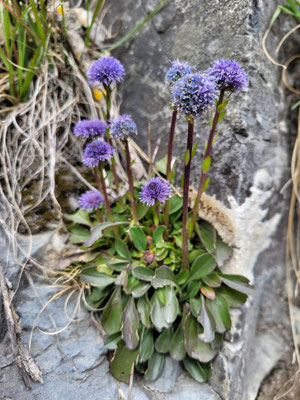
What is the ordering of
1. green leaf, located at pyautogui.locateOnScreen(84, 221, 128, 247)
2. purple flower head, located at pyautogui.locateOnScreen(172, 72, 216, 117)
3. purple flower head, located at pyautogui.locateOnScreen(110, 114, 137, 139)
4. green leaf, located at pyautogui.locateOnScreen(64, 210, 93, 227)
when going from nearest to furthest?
purple flower head, located at pyautogui.locateOnScreen(172, 72, 216, 117) → purple flower head, located at pyautogui.locateOnScreen(110, 114, 137, 139) → green leaf, located at pyautogui.locateOnScreen(84, 221, 128, 247) → green leaf, located at pyautogui.locateOnScreen(64, 210, 93, 227)

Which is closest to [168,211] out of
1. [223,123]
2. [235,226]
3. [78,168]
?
[235,226]

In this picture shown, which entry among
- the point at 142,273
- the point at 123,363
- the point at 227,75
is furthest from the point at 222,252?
the point at 227,75

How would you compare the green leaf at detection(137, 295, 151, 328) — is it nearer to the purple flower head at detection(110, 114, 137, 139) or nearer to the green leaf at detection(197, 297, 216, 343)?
the green leaf at detection(197, 297, 216, 343)

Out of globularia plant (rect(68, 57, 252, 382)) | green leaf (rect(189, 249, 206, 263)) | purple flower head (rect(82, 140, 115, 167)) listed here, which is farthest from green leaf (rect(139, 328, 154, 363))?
purple flower head (rect(82, 140, 115, 167))

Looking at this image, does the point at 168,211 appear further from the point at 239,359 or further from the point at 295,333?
the point at 295,333

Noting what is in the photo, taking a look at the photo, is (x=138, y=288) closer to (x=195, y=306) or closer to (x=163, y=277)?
(x=163, y=277)
